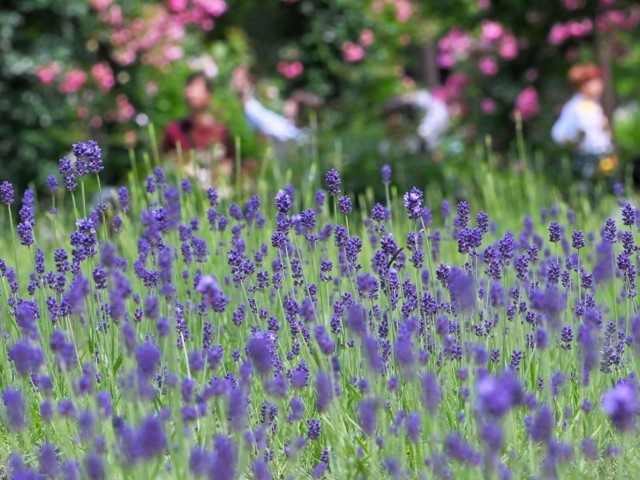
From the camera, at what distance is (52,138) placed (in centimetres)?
1024

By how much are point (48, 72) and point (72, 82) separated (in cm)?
50

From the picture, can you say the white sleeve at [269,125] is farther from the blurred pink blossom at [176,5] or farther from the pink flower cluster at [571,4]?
the pink flower cluster at [571,4]

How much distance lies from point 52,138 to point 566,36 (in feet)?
15.2

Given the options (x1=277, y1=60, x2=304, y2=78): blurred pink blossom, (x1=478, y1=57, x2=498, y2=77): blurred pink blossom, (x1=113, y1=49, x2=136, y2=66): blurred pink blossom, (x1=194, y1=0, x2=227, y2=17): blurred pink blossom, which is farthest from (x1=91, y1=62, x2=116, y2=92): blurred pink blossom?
(x1=478, y1=57, x2=498, y2=77): blurred pink blossom

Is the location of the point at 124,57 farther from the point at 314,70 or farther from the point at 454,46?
the point at 454,46

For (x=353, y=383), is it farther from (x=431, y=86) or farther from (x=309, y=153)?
(x=431, y=86)

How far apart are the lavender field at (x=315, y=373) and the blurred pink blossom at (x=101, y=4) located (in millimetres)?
6983

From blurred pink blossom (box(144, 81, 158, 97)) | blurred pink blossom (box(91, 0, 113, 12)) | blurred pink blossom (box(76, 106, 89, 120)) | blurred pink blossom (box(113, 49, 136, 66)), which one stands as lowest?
blurred pink blossom (box(76, 106, 89, 120))

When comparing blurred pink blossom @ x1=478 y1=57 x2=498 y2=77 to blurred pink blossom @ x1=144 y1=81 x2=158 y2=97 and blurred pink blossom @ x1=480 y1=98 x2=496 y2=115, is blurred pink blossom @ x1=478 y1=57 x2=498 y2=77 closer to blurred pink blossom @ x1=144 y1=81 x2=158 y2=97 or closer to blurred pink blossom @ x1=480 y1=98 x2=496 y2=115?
blurred pink blossom @ x1=480 y1=98 x2=496 y2=115

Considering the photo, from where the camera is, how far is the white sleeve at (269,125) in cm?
1052

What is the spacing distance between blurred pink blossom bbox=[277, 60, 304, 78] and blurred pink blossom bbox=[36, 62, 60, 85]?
3978mm

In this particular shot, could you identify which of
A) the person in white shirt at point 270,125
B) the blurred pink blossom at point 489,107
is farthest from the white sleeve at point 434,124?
the person in white shirt at point 270,125

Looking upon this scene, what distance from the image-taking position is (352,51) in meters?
13.4

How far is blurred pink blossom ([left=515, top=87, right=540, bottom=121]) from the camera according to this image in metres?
11.1
